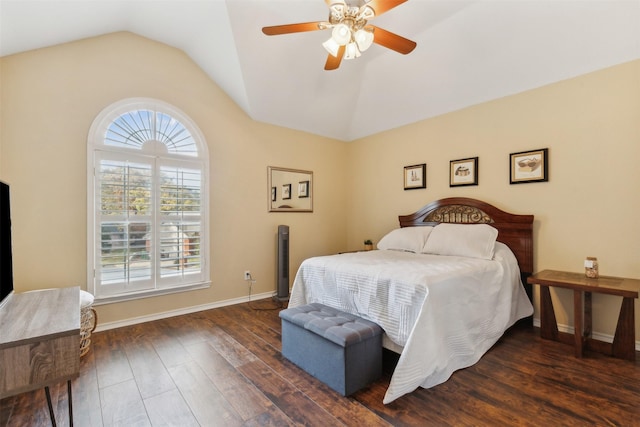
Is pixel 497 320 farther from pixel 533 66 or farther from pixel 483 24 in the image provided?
pixel 483 24

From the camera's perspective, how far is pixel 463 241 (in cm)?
320

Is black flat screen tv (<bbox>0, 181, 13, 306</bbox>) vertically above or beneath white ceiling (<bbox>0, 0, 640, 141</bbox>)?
beneath

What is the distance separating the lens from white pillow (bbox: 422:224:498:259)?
305 centimetres

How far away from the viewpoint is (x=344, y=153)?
5332 millimetres

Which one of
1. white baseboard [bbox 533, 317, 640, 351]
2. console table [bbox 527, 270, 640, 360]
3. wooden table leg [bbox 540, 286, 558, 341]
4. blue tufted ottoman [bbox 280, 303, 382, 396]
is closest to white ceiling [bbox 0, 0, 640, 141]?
console table [bbox 527, 270, 640, 360]

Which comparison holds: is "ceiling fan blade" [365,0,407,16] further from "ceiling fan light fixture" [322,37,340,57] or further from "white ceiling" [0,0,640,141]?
"white ceiling" [0,0,640,141]

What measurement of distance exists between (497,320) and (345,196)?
315cm

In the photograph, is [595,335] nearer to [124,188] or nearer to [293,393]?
[293,393]

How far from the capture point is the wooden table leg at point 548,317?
9.16 feet

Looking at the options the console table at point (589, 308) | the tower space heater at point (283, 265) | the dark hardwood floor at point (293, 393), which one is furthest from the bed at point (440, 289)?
the tower space heater at point (283, 265)

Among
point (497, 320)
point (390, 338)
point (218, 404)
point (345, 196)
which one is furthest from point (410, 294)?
point (345, 196)

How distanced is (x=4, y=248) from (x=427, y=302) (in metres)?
2.63

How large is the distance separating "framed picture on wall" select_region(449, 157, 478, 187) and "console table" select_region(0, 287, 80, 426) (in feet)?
12.6

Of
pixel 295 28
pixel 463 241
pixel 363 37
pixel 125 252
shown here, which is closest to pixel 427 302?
pixel 463 241
